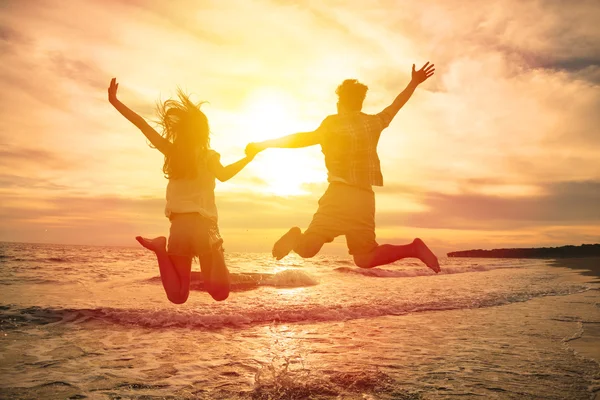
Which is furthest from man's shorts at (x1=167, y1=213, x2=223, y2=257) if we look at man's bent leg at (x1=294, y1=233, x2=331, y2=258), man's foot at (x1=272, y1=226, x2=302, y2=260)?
man's bent leg at (x1=294, y1=233, x2=331, y2=258)

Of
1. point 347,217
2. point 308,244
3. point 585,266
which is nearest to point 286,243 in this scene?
point 308,244

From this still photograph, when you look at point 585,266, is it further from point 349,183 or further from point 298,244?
point 298,244

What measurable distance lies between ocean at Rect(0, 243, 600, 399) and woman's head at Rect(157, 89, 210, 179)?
2.61 meters

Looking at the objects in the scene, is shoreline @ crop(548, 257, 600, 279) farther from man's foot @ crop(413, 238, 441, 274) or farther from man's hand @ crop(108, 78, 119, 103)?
man's hand @ crop(108, 78, 119, 103)

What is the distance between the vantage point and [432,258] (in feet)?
20.3

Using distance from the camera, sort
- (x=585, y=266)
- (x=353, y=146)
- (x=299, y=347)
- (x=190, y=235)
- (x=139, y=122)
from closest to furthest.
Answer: (x=139, y=122) → (x=353, y=146) → (x=190, y=235) → (x=299, y=347) → (x=585, y=266)

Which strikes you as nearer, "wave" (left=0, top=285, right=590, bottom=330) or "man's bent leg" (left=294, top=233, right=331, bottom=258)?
"man's bent leg" (left=294, top=233, right=331, bottom=258)

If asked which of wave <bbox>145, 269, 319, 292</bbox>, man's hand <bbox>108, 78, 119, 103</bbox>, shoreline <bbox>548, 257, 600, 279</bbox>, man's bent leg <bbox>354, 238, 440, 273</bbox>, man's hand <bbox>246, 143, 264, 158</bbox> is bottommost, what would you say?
wave <bbox>145, 269, 319, 292</bbox>

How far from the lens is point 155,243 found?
621 centimetres

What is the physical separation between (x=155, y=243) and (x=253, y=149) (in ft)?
5.93

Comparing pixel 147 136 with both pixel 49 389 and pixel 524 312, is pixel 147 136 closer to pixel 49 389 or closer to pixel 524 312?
pixel 49 389

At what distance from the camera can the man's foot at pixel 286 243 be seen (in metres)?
5.89

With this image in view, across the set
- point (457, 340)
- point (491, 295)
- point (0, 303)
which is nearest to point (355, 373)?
point (457, 340)

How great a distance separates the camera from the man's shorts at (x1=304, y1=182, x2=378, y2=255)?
6109 mm
